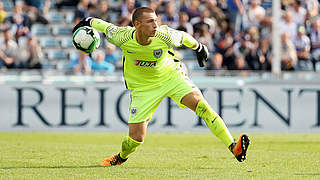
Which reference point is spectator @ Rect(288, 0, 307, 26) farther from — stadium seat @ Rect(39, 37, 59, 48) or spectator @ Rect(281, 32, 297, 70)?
stadium seat @ Rect(39, 37, 59, 48)

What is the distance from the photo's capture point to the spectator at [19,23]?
713 inches

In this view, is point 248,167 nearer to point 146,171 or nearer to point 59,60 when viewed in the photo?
point 146,171

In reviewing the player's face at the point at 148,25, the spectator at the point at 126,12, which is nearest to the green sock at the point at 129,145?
the player's face at the point at 148,25

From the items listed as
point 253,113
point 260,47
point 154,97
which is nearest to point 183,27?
point 260,47

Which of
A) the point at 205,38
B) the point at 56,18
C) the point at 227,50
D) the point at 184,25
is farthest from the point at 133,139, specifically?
the point at 56,18

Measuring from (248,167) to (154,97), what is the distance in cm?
156

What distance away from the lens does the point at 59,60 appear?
714 inches

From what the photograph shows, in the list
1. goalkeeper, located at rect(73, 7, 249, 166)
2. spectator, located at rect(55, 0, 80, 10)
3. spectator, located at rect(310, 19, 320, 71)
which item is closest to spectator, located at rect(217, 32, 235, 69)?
spectator, located at rect(310, 19, 320, 71)

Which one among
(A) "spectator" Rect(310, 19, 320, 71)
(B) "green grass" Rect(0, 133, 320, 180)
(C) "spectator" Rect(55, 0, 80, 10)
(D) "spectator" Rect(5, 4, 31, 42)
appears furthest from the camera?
(C) "spectator" Rect(55, 0, 80, 10)

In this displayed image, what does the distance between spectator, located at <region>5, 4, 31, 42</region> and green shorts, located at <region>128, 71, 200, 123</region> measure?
9.87 metres

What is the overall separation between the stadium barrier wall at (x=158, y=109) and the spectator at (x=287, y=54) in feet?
3.62

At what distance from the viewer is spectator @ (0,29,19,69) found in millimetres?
16844

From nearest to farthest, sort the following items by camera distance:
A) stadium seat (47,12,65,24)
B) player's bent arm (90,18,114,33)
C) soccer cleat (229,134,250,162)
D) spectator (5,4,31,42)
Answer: soccer cleat (229,134,250,162)
player's bent arm (90,18,114,33)
spectator (5,4,31,42)
stadium seat (47,12,65,24)

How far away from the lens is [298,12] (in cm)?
1873
